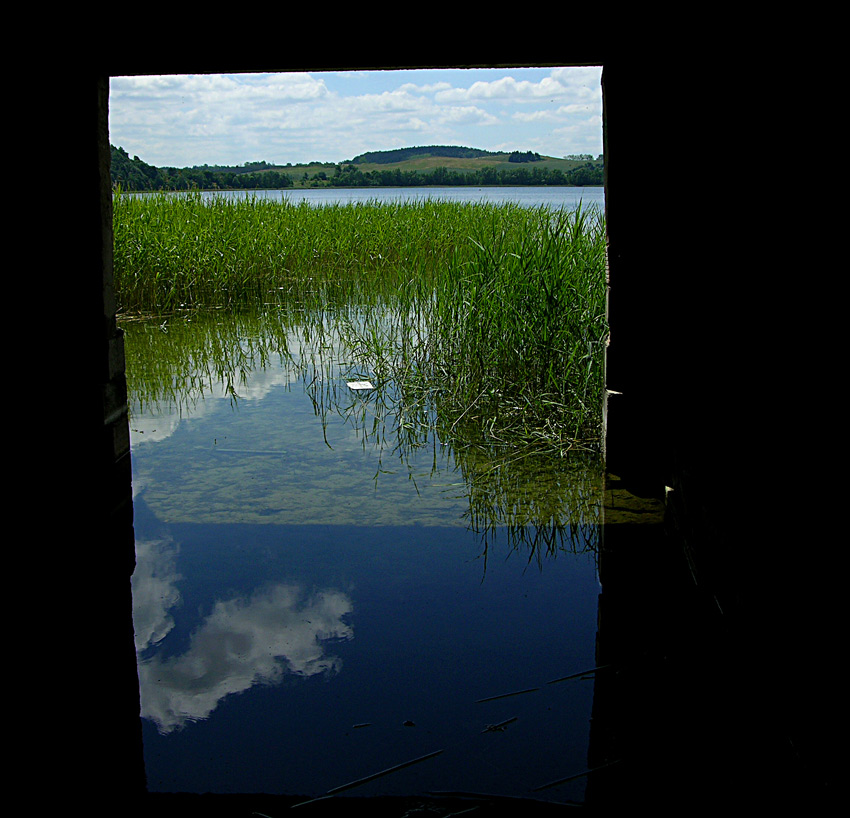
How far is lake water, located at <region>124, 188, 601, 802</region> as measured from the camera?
2.27m

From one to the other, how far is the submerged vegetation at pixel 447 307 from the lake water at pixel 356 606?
0.42m

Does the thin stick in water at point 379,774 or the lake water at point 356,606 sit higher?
the lake water at point 356,606

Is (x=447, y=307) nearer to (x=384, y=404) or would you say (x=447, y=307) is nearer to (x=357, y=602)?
(x=384, y=404)

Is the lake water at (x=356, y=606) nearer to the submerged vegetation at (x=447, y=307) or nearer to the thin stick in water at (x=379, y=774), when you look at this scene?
the thin stick in water at (x=379, y=774)

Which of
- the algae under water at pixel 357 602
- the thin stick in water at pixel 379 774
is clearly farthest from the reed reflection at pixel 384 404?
the thin stick in water at pixel 379 774

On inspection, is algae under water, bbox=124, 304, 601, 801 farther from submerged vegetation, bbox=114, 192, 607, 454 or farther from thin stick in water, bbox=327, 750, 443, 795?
submerged vegetation, bbox=114, 192, 607, 454

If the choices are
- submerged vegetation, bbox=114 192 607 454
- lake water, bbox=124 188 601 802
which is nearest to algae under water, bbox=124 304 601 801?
lake water, bbox=124 188 601 802

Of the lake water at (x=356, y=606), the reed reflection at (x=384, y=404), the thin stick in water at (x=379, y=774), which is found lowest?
the thin stick in water at (x=379, y=774)

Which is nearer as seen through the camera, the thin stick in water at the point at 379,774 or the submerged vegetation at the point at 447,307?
the thin stick in water at the point at 379,774

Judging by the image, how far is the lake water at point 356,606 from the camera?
7.43ft

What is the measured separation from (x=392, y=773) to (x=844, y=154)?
184 cm

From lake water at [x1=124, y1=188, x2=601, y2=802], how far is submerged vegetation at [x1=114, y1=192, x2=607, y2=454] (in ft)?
1.39

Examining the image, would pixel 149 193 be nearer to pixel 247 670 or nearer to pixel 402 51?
pixel 402 51

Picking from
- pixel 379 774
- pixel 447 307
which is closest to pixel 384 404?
pixel 447 307
